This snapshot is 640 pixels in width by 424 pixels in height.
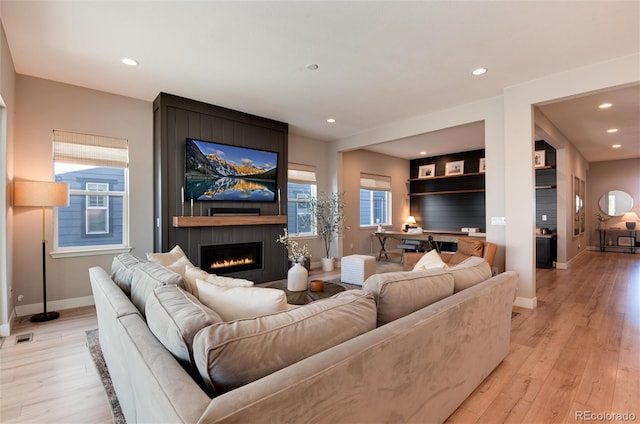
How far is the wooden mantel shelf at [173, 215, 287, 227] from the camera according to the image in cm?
424

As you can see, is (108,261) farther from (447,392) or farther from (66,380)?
(447,392)

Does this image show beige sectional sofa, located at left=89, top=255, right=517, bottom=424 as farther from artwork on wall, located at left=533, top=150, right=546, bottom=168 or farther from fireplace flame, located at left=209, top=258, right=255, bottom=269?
artwork on wall, located at left=533, top=150, right=546, bottom=168

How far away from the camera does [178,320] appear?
1.12 metres

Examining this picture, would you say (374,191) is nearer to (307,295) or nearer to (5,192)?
(307,295)

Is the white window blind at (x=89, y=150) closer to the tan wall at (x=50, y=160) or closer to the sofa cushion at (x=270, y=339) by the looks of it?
the tan wall at (x=50, y=160)

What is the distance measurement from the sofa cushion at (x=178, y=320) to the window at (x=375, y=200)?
673 cm

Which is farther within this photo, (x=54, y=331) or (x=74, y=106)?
(x=74, y=106)

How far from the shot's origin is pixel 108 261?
4102mm

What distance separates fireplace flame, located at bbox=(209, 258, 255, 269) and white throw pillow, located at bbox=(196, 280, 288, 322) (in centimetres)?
335

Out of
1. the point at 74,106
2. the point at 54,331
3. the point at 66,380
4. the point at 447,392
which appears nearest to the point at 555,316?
the point at 447,392

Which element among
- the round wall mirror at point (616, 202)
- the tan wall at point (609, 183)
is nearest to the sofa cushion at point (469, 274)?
the tan wall at point (609, 183)

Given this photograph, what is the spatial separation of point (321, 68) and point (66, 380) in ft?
11.9

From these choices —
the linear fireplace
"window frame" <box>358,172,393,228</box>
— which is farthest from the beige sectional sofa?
"window frame" <box>358,172,393,228</box>

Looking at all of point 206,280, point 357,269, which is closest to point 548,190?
point 357,269
